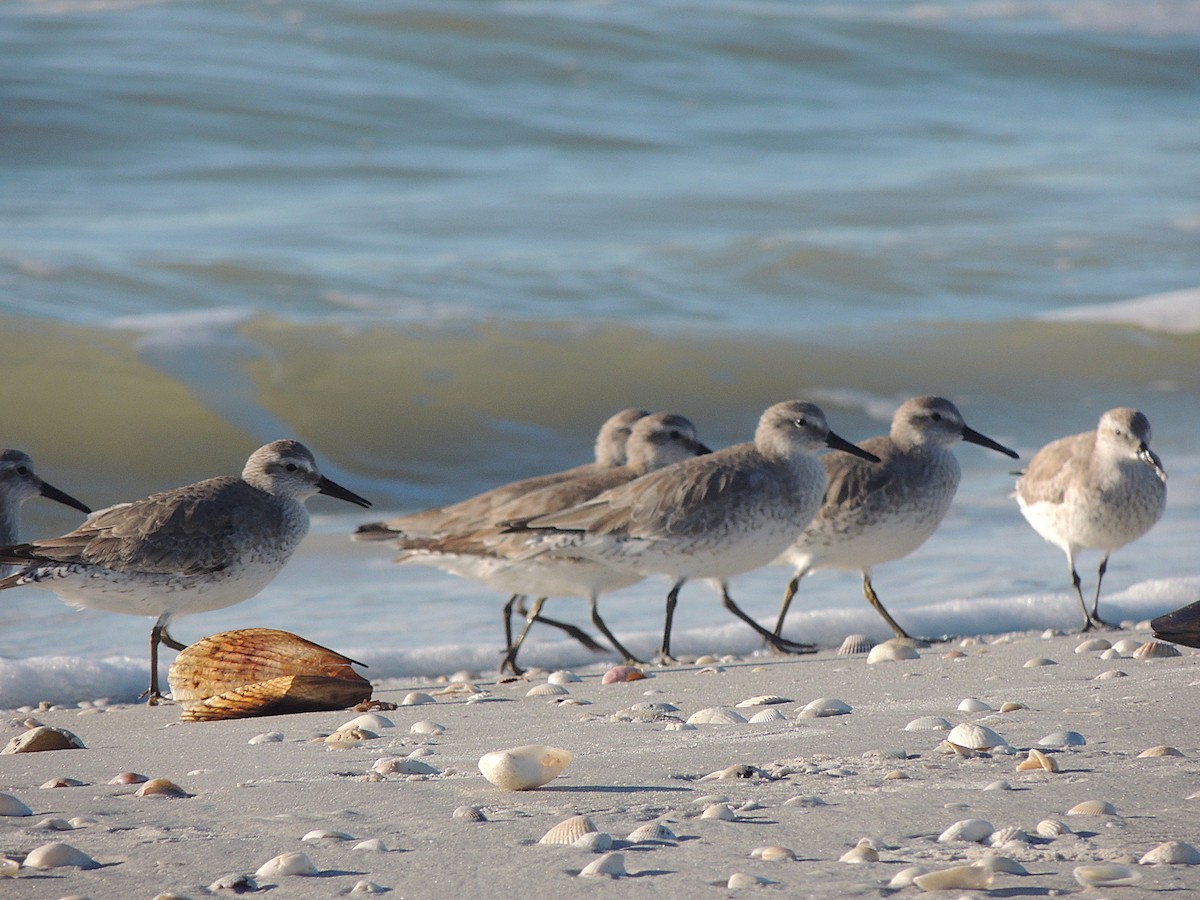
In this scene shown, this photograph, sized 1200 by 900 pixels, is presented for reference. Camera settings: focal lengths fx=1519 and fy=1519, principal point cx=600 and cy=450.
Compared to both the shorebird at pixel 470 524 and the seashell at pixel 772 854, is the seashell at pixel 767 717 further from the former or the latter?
the shorebird at pixel 470 524

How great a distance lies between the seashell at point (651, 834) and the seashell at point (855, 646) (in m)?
3.15

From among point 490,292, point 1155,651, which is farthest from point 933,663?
point 490,292

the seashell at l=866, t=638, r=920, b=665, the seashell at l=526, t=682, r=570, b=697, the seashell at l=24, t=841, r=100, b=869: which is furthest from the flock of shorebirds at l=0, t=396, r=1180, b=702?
the seashell at l=24, t=841, r=100, b=869

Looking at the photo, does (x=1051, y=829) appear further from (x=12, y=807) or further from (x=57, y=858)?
(x=12, y=807)

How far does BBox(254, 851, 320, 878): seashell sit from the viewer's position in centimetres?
315

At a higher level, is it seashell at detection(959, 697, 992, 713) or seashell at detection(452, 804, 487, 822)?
seashell at detection(452, 804, 487, 822)

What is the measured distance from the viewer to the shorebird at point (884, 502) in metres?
6.93

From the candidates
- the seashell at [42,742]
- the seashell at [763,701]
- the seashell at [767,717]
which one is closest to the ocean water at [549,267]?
the seashell at [42,742]

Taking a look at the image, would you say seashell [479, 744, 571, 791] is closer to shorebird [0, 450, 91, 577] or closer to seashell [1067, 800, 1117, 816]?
seashell [1067, 800, 1117, 816]

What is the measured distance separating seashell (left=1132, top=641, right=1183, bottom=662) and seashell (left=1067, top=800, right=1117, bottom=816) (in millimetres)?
2169

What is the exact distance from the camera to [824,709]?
15.3ft

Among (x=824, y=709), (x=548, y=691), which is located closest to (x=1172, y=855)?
(x=824, y=709)

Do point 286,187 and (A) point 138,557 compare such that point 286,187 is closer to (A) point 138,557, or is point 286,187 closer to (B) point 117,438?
(B) point 117,438

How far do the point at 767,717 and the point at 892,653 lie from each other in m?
1.52
